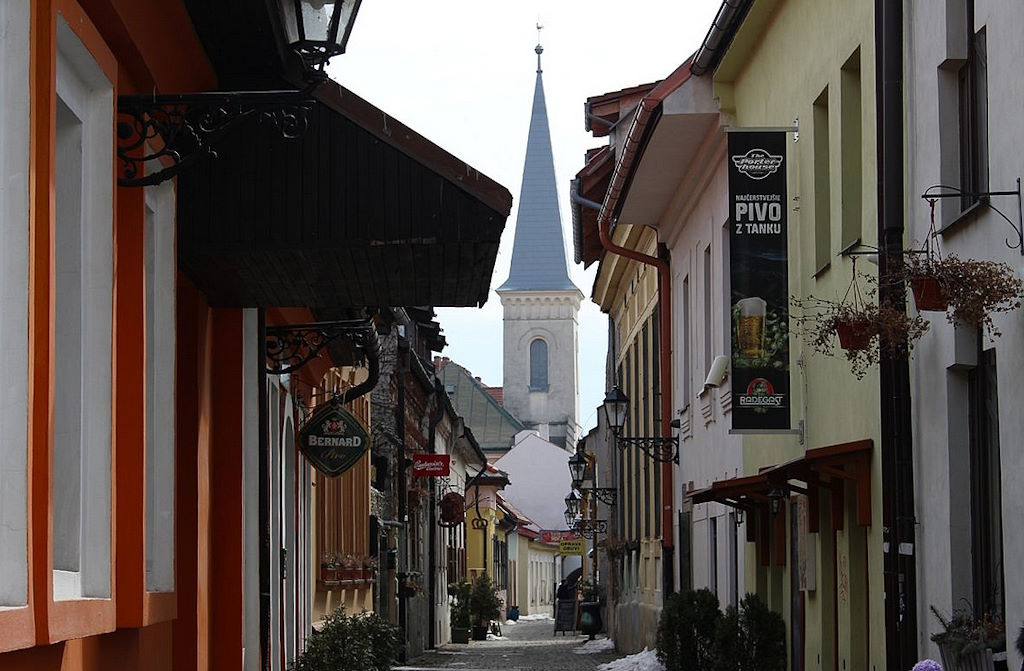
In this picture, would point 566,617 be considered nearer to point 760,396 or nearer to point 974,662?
point 760,396

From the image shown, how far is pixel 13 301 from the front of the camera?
4785 millimetres

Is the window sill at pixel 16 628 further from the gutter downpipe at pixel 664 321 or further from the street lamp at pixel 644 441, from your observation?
the street lamp at pixel 644 441

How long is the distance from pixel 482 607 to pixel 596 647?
1368 centimetres

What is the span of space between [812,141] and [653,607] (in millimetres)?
14591

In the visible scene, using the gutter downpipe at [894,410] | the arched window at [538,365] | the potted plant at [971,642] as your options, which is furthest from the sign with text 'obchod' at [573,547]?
the arched window at [538,365]

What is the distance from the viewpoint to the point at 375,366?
1639 cm

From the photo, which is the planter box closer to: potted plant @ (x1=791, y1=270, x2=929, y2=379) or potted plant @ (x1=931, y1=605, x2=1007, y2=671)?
potted plant @ (x1=931, y1=605, x2=1007, y2=671)

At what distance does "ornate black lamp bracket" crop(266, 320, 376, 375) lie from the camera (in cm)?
1298

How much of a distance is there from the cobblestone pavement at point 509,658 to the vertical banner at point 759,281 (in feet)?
41.2

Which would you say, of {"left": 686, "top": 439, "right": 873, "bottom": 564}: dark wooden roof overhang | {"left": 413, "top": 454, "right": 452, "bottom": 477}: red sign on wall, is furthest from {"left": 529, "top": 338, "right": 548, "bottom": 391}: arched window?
{"left": 686, "top": 439, "right": 873, "bottom": 564}: dark wooden roof overhang

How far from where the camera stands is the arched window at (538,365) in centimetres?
12531

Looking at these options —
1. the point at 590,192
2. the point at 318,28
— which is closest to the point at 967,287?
the point at 318,28

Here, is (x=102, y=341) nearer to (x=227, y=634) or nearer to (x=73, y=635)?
(x=73, y=635)

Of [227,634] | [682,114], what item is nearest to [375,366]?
[682,114]
